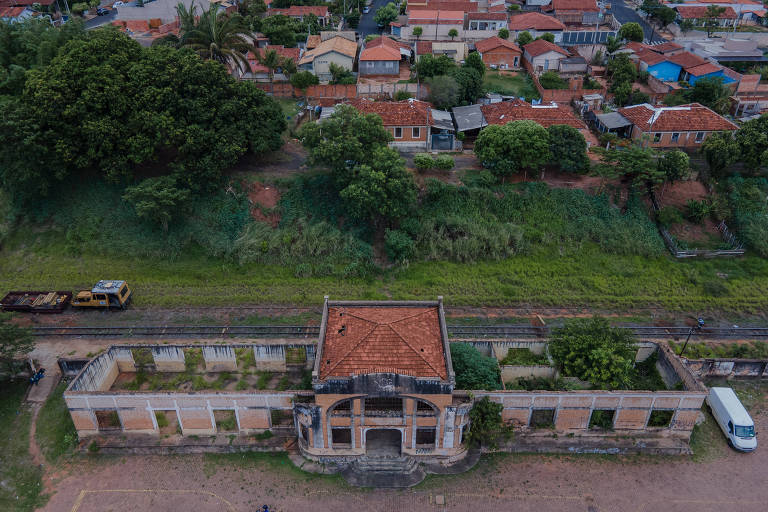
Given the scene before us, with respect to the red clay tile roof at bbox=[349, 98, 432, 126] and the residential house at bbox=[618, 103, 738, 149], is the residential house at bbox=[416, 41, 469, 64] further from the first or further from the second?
the residential house at bbox=[618, 103, 738, 149]

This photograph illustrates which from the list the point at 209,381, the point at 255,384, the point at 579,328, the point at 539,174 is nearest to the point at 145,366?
the point at 209,381

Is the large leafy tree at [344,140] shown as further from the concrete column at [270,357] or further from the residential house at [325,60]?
the residential house at [325,60]

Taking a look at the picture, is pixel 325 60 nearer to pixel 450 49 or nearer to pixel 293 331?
pixel 450 49

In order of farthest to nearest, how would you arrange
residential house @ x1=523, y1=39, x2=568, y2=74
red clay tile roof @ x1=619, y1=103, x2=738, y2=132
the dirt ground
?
residential house @ x1=523, y1=39, x2=568, y2=74 → red clay tile roof @ x1=619, y1=103, x2=738, y2=132 → the dirt ground

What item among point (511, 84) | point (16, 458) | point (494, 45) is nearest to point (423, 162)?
point (511, 84)

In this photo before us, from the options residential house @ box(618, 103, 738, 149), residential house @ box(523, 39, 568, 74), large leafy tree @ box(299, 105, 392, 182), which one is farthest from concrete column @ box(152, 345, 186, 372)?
residential house @ box(523, 39, 568, 74)
